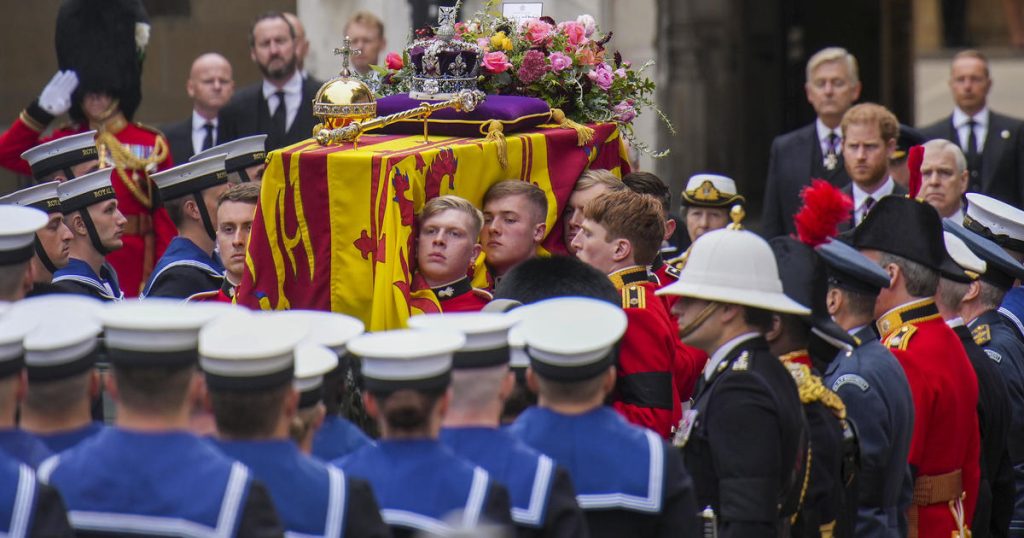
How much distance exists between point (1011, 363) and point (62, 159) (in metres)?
4.38

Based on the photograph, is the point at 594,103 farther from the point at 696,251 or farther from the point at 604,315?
the point at 604,315

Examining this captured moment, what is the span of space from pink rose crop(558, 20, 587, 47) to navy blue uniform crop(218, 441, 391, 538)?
11.6 feet

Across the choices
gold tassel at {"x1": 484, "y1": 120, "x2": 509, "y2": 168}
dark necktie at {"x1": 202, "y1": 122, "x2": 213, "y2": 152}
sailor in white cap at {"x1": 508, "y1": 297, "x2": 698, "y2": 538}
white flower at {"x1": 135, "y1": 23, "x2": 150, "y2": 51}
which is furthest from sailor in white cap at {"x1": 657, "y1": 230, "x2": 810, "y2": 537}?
dark necktie at {"x1": 202, "y1": 122, "x2": 213, "y2": 152}

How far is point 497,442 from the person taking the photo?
4047 mm

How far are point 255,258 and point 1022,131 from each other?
19.0 feet

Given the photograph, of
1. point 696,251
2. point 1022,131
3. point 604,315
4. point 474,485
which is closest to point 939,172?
point 1022,131

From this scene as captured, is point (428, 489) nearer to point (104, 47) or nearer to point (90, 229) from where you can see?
point (90, 229)

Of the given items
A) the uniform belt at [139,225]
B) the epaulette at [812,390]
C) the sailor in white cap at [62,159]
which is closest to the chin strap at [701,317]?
the epaulette at [812,390]

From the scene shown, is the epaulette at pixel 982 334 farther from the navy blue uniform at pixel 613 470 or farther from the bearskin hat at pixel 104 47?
the bearskin hat at pixel 104 47

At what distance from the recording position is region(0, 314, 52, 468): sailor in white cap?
3.81 m

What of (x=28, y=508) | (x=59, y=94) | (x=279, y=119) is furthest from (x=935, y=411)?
(x=59, y=94)

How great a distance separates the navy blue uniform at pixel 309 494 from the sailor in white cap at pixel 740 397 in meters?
1.24

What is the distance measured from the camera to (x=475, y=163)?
6270 mm

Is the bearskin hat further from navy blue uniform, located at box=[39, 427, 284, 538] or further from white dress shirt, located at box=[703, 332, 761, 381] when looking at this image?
navy blue uniform, located at box=[39, 427, 284, 538]
